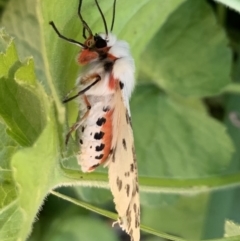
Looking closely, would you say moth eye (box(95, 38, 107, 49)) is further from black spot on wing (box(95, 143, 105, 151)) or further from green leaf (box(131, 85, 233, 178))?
green leaf (box(131, 85, 233, 178))

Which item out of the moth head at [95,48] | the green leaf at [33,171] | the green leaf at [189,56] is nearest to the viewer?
the green leaf at [33,171]

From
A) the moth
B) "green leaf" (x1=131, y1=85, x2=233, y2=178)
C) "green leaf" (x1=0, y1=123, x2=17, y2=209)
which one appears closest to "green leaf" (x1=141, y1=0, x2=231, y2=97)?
"green leaf" (x1=131, y1=85, x2=233, y2=178)

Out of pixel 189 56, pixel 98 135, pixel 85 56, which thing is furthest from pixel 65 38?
pixel 189 56

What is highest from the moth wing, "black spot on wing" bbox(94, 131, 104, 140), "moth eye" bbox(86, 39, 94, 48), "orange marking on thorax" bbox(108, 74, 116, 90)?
"moth eye" bbox(86, 39, 94, 48)

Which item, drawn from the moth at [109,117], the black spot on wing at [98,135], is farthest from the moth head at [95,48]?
the black spot on wing at [98,135]

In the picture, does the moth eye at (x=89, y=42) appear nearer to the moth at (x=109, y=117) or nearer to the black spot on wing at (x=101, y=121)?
the moth at (x=109, y=117)

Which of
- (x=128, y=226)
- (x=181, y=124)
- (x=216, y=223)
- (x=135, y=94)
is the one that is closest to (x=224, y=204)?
(x=216, y=223)

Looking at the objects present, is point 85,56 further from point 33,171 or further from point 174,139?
point 174,139

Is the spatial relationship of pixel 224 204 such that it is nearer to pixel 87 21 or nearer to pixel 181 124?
pixel 181 124
